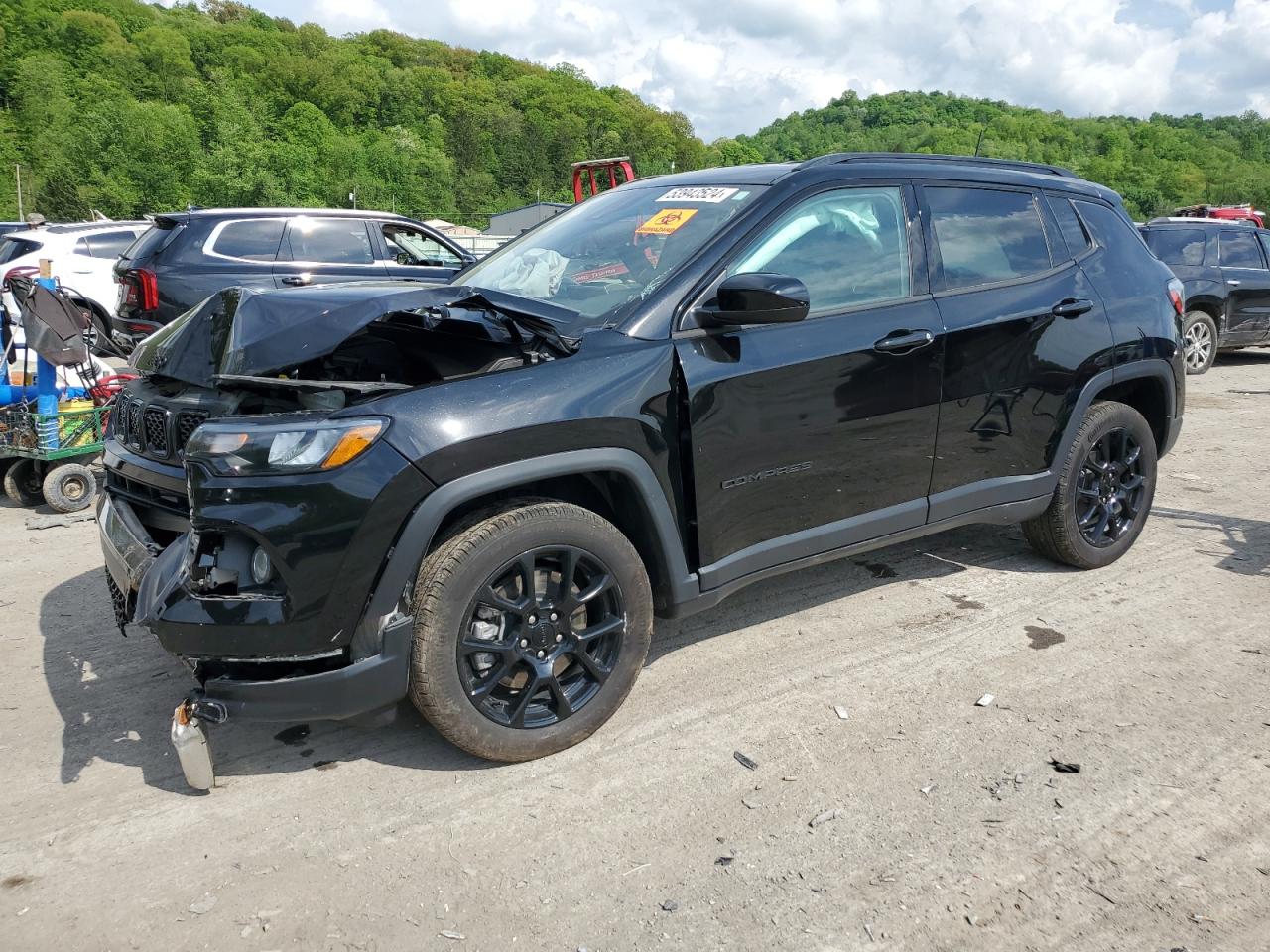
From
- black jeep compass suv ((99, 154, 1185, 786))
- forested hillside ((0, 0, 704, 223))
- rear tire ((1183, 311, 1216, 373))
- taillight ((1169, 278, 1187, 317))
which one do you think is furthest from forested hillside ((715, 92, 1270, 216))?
black jeep compass suv ((99, 154, 1185, 786))

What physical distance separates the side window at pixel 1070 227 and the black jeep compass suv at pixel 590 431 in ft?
0.06

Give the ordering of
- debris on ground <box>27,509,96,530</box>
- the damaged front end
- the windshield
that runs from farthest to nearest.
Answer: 1. debris on ground <box>27,509,96,530</box>
2. the windshield
3. the damaged front end

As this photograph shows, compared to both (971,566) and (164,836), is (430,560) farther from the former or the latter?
(971,566)

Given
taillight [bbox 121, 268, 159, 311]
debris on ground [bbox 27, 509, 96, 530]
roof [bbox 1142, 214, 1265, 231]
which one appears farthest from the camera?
roof [bbox 1142, 214, 1265, 231]

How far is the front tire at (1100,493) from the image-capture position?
4.51 meters

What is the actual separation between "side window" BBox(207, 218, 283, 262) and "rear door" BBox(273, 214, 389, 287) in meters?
0.09

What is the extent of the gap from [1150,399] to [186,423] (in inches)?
175

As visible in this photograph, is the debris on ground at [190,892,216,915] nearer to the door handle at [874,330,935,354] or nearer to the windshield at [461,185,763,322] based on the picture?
the windshield at [461,185,763,322]

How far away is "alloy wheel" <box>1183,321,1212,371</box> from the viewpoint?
12.5 metres

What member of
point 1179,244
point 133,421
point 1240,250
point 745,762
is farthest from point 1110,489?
point 1240,250

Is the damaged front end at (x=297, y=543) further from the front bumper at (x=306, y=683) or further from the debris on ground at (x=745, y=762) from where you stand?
the debris on ground at (x=745, y=762)

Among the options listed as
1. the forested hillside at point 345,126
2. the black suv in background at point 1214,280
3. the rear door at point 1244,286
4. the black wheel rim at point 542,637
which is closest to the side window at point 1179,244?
the black suv in background at point 1214,280

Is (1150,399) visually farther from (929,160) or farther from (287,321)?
(287,321)

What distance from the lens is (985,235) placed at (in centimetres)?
420
